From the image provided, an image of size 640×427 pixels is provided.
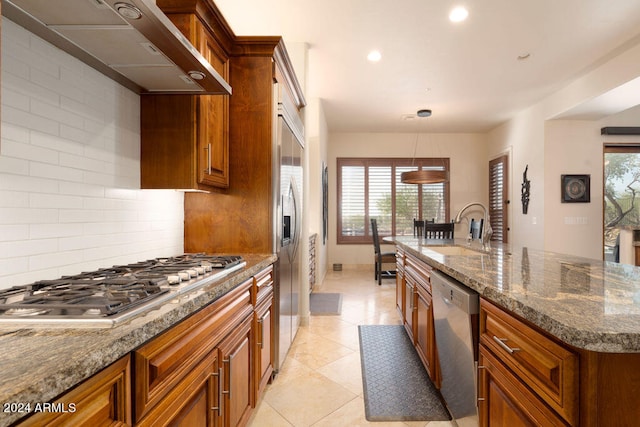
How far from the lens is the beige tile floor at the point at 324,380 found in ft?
6.25

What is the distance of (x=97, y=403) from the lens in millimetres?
685

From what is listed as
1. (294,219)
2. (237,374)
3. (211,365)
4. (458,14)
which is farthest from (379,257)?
(211,365)

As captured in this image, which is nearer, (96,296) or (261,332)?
(96,296)

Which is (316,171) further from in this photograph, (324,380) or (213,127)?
(324,380)

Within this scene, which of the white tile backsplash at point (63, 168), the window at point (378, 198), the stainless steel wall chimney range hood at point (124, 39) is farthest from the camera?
the window at point (378, 198)

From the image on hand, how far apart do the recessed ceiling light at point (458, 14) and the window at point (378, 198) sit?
4.18 metres

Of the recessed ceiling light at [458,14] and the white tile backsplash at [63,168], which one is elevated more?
the recessed ceiling light at [458,14]

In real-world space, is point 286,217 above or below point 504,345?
above

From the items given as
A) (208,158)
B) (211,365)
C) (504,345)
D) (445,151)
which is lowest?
(211,365)

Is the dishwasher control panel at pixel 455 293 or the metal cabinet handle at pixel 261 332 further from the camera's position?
the metal cabinet handle at pixel 261 332

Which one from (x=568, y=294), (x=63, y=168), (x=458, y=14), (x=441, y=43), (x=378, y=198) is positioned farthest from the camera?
(x=378, y=198)

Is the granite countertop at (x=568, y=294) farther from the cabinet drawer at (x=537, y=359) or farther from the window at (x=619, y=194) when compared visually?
the window at (x=619, y=194)

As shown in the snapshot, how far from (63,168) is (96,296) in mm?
681

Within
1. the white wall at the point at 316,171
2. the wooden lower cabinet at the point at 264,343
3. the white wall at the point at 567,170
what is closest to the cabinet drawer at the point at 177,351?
the wooden lower cabinet at the point at 264,343
